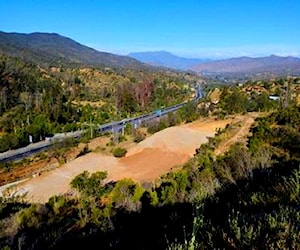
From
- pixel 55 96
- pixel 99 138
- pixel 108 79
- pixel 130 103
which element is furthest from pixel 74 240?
pixel 108 79

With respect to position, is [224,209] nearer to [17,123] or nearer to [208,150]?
[208,150]

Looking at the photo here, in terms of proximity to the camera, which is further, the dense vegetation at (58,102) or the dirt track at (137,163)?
the dense vegetation at (58,102)

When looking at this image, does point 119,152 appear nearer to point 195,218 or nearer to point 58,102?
point 58,102

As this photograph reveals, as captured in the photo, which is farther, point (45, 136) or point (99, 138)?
point (45, 136)

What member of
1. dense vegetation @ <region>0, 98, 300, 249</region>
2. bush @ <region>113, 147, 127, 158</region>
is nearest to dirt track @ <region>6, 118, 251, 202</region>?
bush @ <region>113, 147, 127, 158</region>

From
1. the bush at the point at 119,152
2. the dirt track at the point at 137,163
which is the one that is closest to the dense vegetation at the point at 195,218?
the dirt track at the point at 137,163

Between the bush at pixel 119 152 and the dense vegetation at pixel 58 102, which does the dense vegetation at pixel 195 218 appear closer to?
the bush at pixel 119 152

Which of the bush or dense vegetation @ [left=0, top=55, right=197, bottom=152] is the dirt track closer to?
the bush

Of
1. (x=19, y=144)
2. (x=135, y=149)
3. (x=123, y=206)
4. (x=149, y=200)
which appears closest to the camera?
(x=123, y=206)
